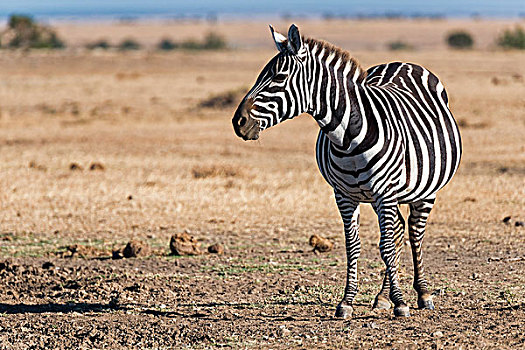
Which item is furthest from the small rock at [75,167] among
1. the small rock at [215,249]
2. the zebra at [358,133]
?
the zebra at [358,133]

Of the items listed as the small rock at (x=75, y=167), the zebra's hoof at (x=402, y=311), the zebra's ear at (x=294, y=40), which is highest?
the zebra's ear at (x=294, y=40)

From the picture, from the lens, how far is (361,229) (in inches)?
414

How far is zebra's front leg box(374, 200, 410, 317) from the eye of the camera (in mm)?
6156

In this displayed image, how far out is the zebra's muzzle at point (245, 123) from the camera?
5.66 metres

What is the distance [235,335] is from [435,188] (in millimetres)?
1985

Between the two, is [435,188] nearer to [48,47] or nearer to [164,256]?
[164,256]

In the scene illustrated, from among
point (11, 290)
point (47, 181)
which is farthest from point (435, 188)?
point (47, 181)

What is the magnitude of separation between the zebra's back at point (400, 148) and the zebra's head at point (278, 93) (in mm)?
518

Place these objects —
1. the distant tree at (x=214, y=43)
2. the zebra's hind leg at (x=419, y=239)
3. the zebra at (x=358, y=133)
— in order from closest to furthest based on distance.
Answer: the zebra at (x=358, y=133)
the zebra's hind leg at (x=419, y=239)
the distant tree at (x=214, y=43)

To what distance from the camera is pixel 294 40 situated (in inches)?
226

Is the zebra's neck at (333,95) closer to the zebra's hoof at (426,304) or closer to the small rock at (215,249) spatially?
the zebra's hoof at (426,304)

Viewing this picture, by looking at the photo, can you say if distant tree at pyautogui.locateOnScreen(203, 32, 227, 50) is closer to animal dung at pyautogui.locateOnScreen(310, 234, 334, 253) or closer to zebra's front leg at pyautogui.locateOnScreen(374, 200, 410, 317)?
animal dung at pyautogui.locateOnScreen(310, 234, 334, 253)

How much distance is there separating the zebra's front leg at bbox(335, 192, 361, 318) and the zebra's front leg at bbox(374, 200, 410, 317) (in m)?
0.27

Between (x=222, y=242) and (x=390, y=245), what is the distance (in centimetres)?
400
